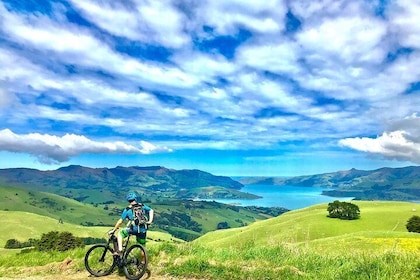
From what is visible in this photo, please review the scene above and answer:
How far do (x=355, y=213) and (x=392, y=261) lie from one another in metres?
109

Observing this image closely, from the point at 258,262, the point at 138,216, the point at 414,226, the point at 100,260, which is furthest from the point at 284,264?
the point at 414,226

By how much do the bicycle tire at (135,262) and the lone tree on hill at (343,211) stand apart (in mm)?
107299

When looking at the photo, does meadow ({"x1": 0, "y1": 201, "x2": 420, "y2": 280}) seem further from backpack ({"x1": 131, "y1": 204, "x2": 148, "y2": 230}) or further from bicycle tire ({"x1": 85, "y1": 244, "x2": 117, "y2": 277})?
backpack ({"x1": 131, "y1": 204, "x2": 148, "y2": 230})

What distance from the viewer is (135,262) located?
13891mm

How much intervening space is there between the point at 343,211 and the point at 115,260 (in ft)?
360

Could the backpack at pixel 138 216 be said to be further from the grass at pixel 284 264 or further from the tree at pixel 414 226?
the tree at pixel 414 226

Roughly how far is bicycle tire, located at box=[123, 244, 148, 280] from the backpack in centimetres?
85

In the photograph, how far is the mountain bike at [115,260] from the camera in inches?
539

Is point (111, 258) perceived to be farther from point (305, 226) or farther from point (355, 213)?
point (355, 213)

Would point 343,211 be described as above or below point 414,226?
above

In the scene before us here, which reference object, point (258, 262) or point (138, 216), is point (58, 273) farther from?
point (258, 262)

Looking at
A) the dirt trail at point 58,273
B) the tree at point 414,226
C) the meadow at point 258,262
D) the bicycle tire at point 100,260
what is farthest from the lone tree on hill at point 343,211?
the dirt trail at point 58,273

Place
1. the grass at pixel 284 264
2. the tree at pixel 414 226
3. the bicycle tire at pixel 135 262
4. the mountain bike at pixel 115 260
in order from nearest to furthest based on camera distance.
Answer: the grass at pixel 284 264, the bicycle tire at pixel 135 262, the mountain bike at pixel 115 260, the tree at pixel 414 226

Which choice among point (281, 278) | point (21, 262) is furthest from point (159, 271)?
point (21, 262)
